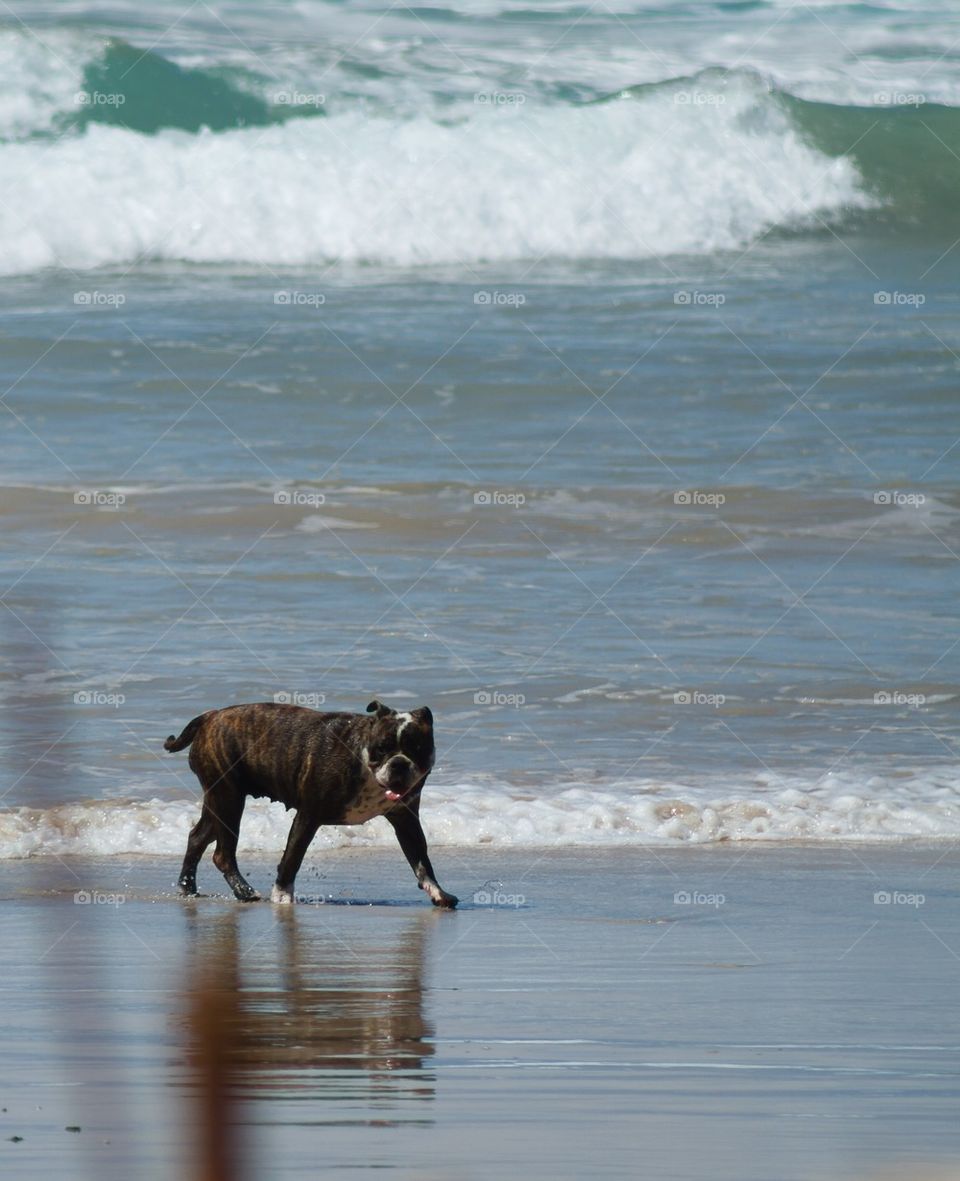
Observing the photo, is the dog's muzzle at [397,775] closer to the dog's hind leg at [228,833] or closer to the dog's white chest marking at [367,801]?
the dog's white chest marking at [367,801]

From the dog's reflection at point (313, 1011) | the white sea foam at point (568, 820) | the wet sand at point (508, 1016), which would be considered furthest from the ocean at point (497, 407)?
the dog's reflection at point (313, 1011)

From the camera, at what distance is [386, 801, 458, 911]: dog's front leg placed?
7844mm

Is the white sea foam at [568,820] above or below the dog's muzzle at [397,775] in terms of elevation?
below

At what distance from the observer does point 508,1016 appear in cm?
548

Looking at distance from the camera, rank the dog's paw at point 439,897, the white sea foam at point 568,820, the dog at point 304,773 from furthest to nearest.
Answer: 1. the white sea foam at point 568,820
2. the dog at point 304,773
3. the dog's paw at point 439,897

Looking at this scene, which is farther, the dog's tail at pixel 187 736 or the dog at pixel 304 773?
the dog's tail at pixel 187 736

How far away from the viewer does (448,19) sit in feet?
94.8

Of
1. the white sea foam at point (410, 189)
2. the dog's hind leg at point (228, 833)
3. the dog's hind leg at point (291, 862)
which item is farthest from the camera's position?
the white sea foam at point (410, 189)

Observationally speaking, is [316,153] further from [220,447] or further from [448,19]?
[220,447]

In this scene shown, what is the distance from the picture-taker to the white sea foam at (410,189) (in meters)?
25.1

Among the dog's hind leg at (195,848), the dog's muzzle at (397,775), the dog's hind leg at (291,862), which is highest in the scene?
the dog's muzzle at (397,775)

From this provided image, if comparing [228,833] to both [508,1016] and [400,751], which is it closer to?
[400,751]

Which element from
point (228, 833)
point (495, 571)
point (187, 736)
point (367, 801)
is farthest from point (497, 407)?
point (367, 801)

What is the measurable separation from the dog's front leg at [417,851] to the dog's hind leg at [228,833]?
2.20ft
